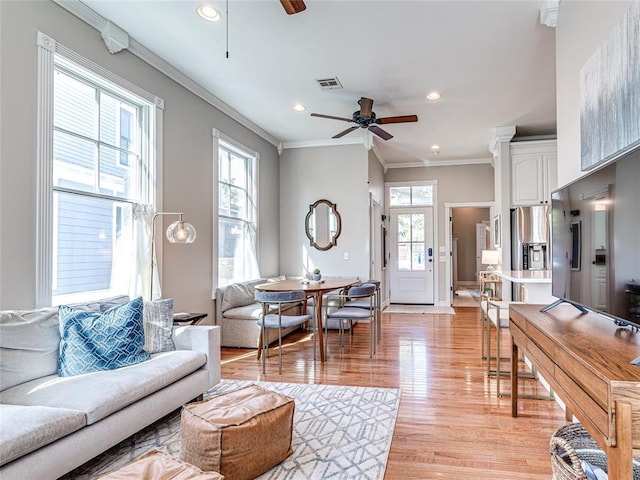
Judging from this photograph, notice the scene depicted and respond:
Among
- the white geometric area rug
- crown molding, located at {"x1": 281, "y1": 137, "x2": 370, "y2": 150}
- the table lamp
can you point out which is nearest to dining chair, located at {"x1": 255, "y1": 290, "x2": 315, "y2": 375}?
the white geometric area rug

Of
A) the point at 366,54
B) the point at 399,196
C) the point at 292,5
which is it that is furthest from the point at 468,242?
the point at 292,5

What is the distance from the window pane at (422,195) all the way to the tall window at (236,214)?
379 centimetres

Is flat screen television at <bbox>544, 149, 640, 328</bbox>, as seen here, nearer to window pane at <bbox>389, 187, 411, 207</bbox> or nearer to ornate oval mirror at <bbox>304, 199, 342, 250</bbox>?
ornate oval mirror at <bbox>304, 199, 342, 250</bbox>

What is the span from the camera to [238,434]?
1.97 meters

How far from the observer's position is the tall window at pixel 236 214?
514 cm

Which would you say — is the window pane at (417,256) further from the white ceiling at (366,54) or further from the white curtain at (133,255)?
the white curtain at (133,255)

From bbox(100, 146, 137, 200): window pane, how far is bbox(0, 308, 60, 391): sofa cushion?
1.25 meters

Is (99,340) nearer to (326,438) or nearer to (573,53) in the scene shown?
(326,438)

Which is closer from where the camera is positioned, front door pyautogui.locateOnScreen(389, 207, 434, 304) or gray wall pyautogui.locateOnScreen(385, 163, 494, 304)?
gray wall pyautogui.locateOnScreen(385, 163, 494, 304)

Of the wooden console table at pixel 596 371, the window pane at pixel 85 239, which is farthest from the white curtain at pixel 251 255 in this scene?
the wooden console table at pixel 596 371

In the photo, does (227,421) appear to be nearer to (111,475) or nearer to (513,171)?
(111,475)

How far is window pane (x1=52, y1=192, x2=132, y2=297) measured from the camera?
2.89 metres

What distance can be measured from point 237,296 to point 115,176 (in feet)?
7.14

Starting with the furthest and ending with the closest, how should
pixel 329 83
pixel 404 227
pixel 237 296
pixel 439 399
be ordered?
pixel 404 227 < pixel 237 296 < pixel 329 83 < pixel 439 399
